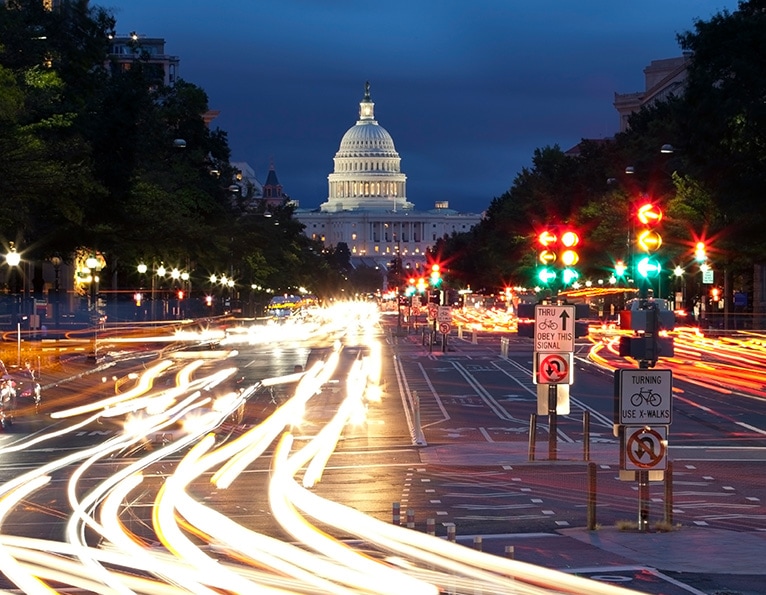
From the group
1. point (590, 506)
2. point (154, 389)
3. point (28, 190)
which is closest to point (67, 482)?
point (590, 506)

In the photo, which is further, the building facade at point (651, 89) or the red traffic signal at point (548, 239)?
the building facade at point (651, 89)

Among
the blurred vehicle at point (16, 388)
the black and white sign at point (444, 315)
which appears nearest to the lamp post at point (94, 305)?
the blurred vehicle at point (16, 388)

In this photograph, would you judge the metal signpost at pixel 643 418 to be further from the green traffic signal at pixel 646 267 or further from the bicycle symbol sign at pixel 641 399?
the green traffic signal at pixel 646 267

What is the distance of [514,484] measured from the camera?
80.0 feet

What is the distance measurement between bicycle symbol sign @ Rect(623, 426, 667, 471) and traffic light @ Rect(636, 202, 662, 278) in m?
2.67

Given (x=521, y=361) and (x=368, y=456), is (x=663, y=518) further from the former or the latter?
(x=521, y=361)

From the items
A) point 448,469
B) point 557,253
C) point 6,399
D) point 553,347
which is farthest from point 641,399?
point 6,399

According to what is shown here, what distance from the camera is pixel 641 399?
1970cm

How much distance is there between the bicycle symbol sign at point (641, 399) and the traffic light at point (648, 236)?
2.11 metres

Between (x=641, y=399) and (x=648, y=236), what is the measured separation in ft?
8.24

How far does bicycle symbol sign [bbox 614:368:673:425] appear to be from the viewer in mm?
19672

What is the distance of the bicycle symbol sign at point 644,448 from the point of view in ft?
64.8

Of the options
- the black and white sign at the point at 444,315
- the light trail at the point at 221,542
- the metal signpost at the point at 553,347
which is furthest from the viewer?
the black and white sign at the point at 444,315

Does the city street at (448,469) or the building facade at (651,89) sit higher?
the building facade at (651,89)
